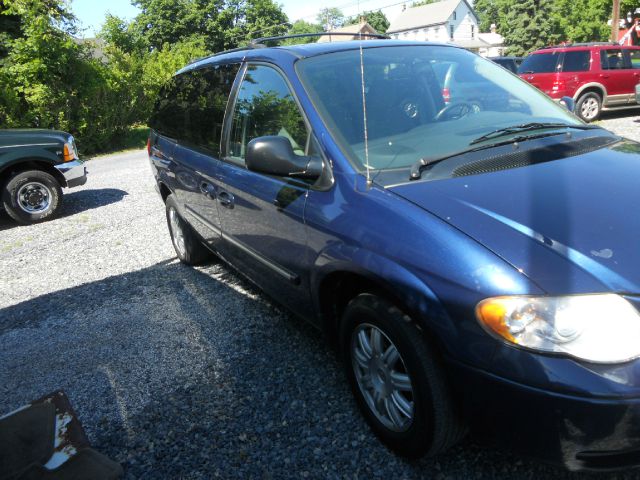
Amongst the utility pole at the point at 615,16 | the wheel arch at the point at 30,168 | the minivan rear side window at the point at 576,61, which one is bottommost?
the wheel arch at the point at 30,168

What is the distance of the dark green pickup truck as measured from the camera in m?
7.28

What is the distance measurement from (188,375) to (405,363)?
5.46 feet

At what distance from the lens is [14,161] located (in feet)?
23.8

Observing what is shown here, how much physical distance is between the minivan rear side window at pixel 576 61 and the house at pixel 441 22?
6041 centimetres

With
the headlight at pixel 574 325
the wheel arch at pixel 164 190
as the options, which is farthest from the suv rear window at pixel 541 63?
the headlight at pixel 574 325

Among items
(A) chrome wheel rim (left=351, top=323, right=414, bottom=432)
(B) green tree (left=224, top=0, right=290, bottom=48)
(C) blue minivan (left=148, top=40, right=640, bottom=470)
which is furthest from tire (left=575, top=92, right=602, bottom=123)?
(B) green tree (left=224, top=0, right=290, bottom=48)

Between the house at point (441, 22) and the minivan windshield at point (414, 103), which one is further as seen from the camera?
the house at point (441, 22)

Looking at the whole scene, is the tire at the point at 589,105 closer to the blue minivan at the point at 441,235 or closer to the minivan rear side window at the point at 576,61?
the minivan rear side window at the point at 576,61

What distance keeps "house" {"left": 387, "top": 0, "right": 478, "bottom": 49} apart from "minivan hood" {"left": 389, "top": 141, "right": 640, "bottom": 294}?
72.2 metres

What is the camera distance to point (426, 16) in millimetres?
74875

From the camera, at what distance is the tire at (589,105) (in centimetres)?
1239

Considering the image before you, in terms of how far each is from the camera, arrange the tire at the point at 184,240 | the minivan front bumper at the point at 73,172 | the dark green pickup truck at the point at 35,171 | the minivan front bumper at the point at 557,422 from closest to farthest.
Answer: the minivan front bumper at the point at 557,422
the tire at the point at 184,240
the dark green pickup truck at the point at 35,171
the minivan front bumper at the point at 73,172

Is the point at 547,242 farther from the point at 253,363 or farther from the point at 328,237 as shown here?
the point at 253,363

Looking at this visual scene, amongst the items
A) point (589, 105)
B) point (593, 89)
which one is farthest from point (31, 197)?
point (593, 89)
